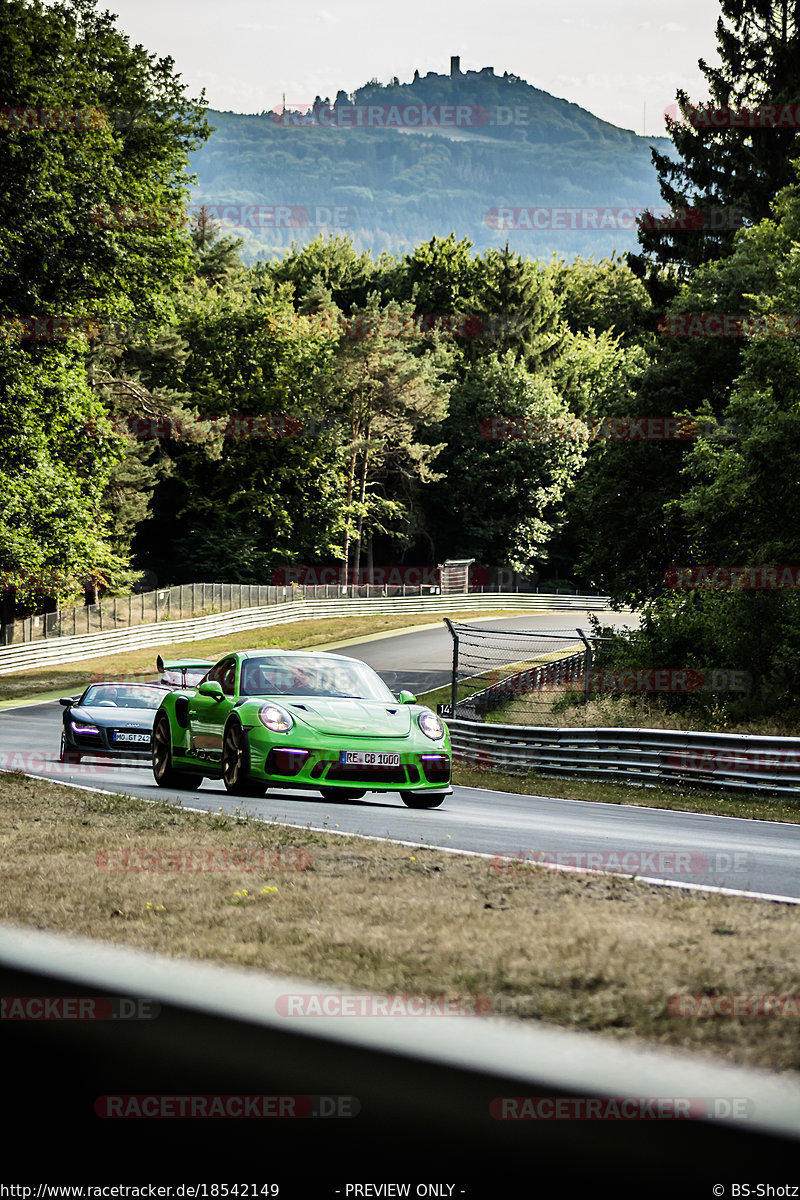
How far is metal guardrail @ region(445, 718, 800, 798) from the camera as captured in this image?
18.2 metres

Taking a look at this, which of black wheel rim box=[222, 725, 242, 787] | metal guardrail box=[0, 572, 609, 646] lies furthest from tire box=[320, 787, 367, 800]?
metal guardrail box=[0, 572, 609, 646]

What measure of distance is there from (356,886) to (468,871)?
3.40 feet

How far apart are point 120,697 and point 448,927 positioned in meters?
15.3

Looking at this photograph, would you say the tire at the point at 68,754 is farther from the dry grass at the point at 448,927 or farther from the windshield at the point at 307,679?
the dry grass at the point at 448,927

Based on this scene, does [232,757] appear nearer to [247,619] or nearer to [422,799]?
[422,799]

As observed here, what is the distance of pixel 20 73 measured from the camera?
33.2 meters

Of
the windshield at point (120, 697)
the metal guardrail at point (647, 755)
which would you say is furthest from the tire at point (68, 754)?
the metal guardrail at point (647, 755)

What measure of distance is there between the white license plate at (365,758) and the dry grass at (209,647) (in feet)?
101

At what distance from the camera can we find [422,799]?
13.7 m

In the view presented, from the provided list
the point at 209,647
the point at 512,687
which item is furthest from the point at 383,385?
the point at 512,687

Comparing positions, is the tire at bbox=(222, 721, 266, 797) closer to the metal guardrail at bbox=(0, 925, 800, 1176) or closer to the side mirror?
the side mirror

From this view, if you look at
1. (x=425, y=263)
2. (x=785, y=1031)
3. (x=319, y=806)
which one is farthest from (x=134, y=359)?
(x=785, y=1031)

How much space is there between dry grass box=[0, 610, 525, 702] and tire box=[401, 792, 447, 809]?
29.7 metres

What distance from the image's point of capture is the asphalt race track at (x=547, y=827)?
28.6 ft
